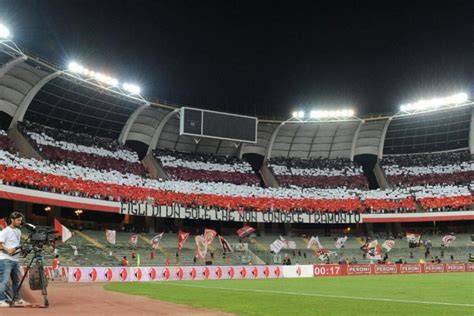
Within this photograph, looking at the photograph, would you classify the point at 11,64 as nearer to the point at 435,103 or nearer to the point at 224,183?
the point at 224,183

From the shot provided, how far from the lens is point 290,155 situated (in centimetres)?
8312

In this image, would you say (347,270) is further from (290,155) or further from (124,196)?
(290,155)

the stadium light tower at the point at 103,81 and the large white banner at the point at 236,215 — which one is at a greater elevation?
the stadium light tower at the point at 103,81

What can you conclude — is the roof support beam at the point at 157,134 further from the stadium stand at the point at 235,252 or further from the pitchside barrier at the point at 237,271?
the pitchside barrier at the point at 237,271

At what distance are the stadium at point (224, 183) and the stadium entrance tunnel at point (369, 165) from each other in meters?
0.22

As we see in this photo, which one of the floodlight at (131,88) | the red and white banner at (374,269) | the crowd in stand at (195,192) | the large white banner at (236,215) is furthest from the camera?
the floodlight at (131,88)

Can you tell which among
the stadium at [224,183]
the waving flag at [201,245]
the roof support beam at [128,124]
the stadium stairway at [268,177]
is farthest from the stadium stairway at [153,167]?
the waving flag at [201,245]

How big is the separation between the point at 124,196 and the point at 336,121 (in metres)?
34.3

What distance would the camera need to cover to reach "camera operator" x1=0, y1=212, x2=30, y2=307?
1248 centimetres

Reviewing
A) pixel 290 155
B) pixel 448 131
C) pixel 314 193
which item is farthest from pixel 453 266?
pixel 290 155

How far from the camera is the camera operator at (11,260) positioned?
12477 millimetres

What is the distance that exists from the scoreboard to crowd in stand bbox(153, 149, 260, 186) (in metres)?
6.21

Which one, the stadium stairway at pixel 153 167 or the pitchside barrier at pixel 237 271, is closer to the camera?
the pitchside barrier at pixel 237 271

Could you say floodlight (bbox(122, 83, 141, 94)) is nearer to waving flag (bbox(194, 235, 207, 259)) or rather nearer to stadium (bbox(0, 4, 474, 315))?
stadium (bbox(0, 4, 474, 315))
